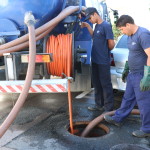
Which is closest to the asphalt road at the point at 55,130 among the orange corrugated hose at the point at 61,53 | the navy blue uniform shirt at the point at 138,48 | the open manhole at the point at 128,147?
the open manhole at the point at 128,147

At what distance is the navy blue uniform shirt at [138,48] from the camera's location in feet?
10.5

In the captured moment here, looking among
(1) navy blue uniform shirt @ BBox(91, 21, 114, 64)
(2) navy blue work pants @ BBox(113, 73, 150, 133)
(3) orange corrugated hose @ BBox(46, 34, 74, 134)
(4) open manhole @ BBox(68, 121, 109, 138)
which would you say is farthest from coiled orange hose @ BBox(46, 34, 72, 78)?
(2) navy blue work pants @ BBox(113, 73, 150, 133)

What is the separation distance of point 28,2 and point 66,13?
0.68 m

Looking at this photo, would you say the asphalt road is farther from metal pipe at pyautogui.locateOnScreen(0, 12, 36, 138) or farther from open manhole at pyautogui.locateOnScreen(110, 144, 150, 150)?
metal pipe at pyautogui.locateOnScreen(0, 12, 36, 138)

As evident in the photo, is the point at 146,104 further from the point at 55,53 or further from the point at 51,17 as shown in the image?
the point at 51,17

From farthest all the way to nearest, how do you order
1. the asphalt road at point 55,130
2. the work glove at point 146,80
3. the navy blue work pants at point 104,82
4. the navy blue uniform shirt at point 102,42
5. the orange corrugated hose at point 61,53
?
the navy blue work pants at point 104,82 → the navy blue uniform shirt at point 102,42 → the orange corrugated hose at point 61,53 → the asphalt road at point 55,130 → the work glove at point 146,80

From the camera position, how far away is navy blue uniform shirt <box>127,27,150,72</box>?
321 cm

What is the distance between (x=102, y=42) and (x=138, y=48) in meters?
1.00

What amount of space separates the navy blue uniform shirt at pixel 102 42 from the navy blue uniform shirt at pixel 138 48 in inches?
29.6

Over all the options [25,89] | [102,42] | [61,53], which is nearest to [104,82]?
[102,42]

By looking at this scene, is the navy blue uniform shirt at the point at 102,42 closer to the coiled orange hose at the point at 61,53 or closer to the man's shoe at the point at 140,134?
the coiled orange hose at the point at 61,53

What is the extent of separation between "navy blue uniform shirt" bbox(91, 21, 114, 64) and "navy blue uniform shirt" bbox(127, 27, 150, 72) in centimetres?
75

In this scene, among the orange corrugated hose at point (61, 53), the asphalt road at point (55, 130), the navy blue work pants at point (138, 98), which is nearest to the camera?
the asphalt road at point (55, 130)

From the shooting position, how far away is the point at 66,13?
4.09 metres
